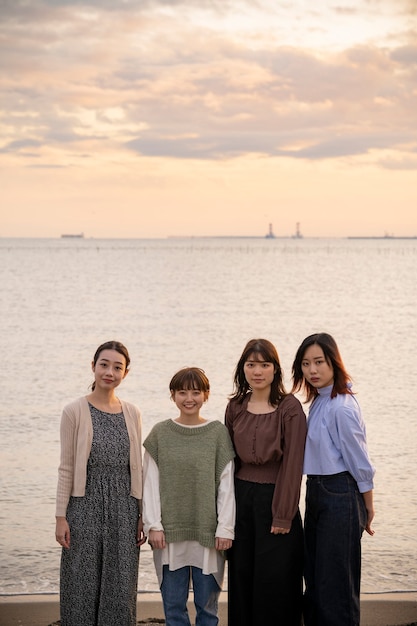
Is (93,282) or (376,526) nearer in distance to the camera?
(376,526)

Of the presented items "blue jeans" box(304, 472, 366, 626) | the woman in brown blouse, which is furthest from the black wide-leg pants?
"blue jeans" box(304, 472, 366, 626)

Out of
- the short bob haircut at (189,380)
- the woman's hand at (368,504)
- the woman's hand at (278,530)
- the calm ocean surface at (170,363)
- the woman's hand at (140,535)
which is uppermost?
the short bob haircut at (189,380)

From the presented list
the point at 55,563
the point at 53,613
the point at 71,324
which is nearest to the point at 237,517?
the point at 53,613

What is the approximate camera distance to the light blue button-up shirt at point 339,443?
4.15 meters

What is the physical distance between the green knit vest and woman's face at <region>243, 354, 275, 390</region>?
→ 28 centimetres

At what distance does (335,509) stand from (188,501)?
739 mm

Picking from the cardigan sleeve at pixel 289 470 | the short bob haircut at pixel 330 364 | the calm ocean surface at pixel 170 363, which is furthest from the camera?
the calm ocean surface at pixel 170 363

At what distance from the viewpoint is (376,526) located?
815 centimetres

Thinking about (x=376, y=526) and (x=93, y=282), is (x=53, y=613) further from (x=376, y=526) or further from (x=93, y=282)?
(x=93, y=282)

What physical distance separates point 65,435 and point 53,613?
1.47 metres

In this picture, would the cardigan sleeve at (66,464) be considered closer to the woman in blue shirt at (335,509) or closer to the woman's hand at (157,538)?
the woman's hand at (157,538)

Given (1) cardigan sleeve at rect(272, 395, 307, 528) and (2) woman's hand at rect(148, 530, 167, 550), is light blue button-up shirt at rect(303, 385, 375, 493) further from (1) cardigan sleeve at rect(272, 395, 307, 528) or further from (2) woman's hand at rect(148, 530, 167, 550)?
(2) woman's hand at rect(148, 530, 167, 550)

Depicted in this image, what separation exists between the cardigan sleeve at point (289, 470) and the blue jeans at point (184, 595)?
19.9 inches

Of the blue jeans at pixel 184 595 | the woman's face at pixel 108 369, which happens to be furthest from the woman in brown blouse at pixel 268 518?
the woman's face at pixel 108 369
